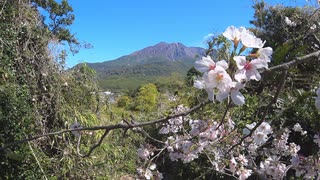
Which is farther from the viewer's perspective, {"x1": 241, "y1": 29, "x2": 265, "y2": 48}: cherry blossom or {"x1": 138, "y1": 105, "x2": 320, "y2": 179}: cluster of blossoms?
{"x1": 138, "y1": 105, "x2": 320, "y2": 179}: cluster of blossoms

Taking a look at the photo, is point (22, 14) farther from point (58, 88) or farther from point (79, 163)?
point (79, 163)

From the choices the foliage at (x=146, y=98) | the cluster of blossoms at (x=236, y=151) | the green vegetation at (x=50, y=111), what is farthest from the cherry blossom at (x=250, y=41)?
the foliage at (x=146, y=98)

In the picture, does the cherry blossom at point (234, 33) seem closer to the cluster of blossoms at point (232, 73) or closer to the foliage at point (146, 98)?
the cluster of blossoms at point (232, 73)

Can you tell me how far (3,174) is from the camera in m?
4.30

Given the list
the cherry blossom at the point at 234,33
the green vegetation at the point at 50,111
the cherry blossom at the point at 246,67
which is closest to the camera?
the cherry blossom at the point at 246,67

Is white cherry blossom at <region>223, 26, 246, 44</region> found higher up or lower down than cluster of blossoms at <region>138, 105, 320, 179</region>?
higher up

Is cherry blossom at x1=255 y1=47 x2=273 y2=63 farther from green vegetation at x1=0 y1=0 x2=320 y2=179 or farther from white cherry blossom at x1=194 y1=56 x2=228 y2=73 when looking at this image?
green vegetation at x1=0 y1=0 x2=320 y2=179

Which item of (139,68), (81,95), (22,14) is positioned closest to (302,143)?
(81,95)

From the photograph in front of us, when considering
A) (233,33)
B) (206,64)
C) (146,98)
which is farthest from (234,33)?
(146,98)

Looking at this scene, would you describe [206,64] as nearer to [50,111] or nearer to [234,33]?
[234,33]

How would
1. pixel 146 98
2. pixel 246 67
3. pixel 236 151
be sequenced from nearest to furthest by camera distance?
pixel 246 67 < pixel 236 151 < pixel 146 98

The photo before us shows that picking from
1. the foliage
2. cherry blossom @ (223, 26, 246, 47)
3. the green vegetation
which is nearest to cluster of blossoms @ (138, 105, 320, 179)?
cherry blossom @ (223, 26, 246, 47)

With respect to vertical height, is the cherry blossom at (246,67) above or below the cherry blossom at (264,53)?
below

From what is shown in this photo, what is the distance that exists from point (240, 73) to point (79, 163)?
4.31 metres
